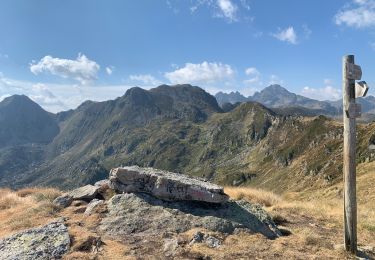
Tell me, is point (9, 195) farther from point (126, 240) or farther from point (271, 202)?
point (271, 202)

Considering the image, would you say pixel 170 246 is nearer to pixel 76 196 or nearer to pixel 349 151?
pixel 349 151

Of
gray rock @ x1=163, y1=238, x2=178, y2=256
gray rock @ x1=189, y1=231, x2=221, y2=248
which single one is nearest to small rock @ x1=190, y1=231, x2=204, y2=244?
gray rock @ x1=189, y1=231, x2=221, y2=248

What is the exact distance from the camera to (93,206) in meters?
18.5

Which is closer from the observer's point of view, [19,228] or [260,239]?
[260,239]

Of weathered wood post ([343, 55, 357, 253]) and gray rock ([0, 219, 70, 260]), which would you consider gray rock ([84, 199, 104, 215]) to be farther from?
weathered wood post ([343, 55, 357, 253])

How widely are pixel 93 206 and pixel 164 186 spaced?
3.59 meters

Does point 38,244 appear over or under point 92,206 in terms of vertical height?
under

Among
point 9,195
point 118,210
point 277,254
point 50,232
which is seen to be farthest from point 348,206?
Result: point 9,195

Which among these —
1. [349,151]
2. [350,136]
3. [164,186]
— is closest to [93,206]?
[164,186]

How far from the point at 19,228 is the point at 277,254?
1073 centimetres

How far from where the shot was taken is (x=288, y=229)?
17969 millimetres

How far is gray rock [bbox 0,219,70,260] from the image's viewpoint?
43.1 feet

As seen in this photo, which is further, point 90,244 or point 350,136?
point 350,136

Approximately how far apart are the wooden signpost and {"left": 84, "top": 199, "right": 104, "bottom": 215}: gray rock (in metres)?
11.0
